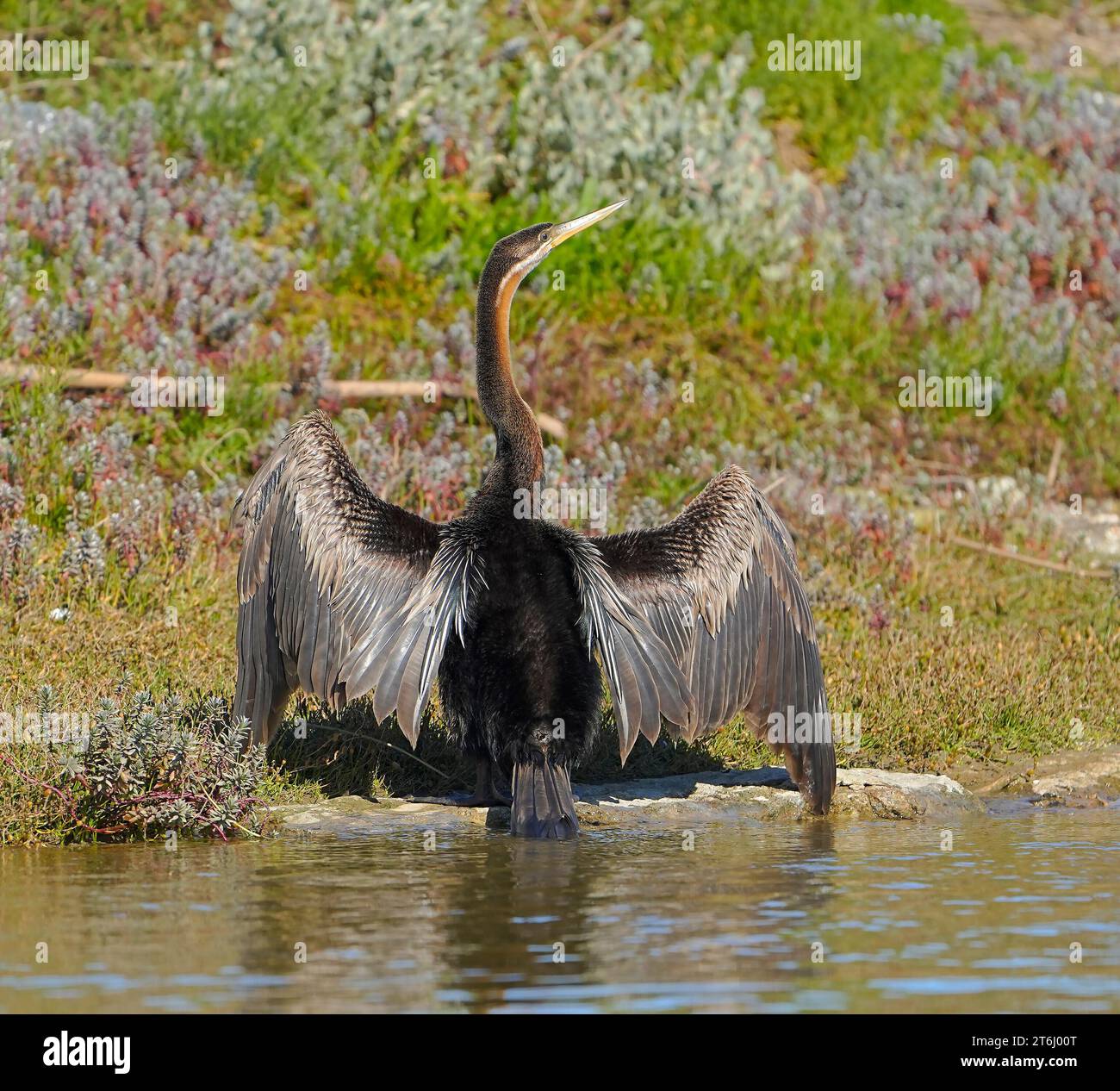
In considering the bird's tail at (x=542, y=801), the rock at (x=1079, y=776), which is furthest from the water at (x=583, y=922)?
the rock at (x=1079, y=776)

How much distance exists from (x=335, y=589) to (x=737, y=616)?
1.57 metres

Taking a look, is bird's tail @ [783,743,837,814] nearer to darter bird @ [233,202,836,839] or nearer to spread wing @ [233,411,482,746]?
darter bird @ [233,202,836,839]

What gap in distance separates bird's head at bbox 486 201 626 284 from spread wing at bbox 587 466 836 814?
1310 millimetres

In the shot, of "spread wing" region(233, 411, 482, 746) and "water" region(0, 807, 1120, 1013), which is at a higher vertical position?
"spread wing" region(233, 411, 482, 746)

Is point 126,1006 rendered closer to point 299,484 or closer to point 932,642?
point 299,484

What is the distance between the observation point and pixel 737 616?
7586 millimetres

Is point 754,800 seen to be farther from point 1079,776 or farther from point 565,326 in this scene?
point 565,326

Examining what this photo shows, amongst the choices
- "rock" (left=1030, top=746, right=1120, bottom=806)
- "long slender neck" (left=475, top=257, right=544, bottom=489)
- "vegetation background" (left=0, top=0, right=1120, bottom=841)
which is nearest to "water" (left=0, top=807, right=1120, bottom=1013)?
"rock" (left=1030, top=746, right=1120, bottom=806)

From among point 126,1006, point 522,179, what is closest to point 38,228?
point 522,179

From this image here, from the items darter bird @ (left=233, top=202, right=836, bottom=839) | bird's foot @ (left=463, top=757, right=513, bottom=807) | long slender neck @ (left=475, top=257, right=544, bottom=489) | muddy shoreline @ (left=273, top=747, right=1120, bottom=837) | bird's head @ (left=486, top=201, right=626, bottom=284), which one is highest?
bird's head @ (left=486, top=201, right=626, bottom=284)

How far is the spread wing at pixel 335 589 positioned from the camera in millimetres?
7023

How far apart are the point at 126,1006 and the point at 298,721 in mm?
3216

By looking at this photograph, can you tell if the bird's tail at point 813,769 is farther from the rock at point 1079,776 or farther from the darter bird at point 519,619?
the rock at point 1079,776

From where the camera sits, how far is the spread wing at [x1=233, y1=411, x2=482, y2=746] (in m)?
7.02
